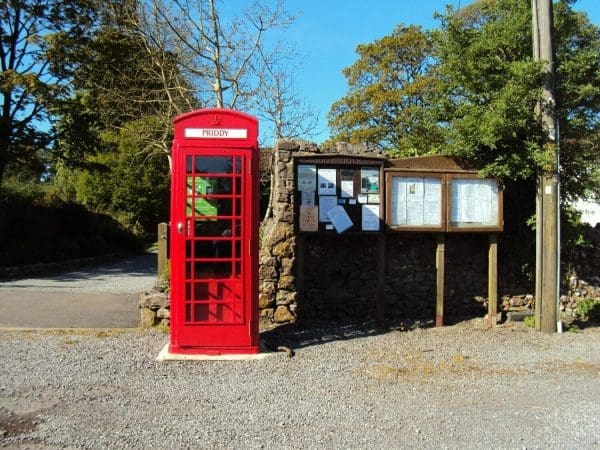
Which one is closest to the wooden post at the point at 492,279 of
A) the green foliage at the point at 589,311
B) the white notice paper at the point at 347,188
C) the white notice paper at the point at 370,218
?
the green foliage at the point at 589,311

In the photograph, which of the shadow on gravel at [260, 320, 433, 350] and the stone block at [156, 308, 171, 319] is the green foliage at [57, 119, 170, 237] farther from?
the shadow on gravel at [260, 320, 433, 350]

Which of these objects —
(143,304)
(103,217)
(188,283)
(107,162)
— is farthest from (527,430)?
(107,162)

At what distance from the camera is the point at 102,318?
9.10m

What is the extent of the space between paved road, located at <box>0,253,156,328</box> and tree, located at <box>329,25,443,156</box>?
17441mm

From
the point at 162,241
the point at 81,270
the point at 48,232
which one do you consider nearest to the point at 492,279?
the point at 162,241

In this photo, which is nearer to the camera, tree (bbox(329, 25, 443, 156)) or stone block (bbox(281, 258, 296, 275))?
stone block (bbox(281, 258, 296, 275))

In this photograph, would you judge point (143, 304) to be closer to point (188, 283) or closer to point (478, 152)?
point (188, 283)

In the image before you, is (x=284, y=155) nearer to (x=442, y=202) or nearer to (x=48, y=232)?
(x=442, y=202)

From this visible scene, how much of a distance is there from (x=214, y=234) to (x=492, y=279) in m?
4.51

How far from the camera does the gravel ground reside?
4461 millimetres

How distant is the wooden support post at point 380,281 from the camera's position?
323 inches

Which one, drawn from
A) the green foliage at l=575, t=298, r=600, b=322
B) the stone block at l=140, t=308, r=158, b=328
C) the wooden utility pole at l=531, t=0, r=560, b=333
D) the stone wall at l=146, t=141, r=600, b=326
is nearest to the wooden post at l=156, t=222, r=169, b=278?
the stone wall at l=146, t=141, r=600, b=326

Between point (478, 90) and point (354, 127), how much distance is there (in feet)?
76.3

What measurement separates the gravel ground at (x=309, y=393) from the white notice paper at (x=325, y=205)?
5.49 feet
